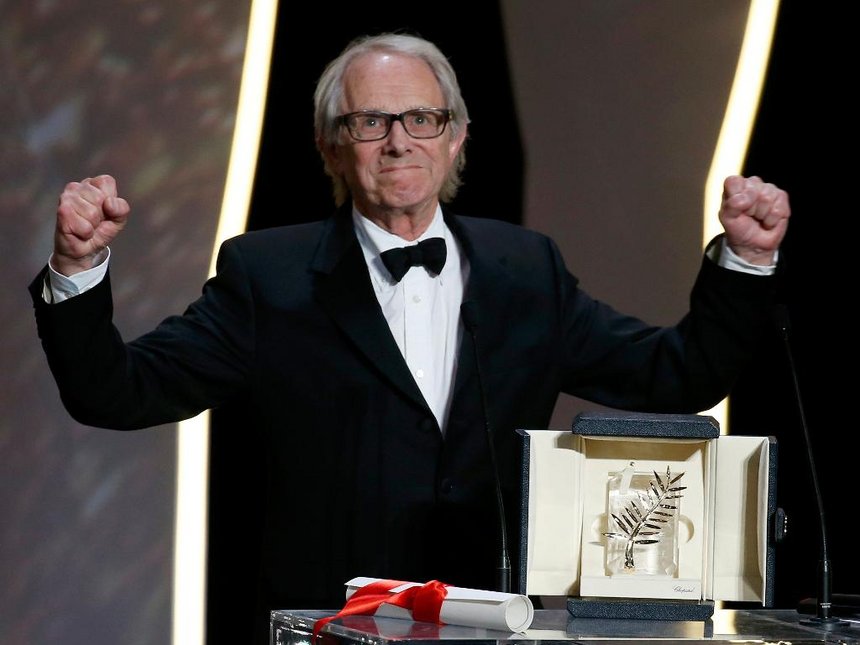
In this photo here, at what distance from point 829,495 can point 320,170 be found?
4.80 ft

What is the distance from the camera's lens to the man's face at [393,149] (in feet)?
7.82

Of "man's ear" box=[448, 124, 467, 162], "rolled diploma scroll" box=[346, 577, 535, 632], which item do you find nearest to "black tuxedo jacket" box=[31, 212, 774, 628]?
"man's ear" box=[448, 124, 467, 162]

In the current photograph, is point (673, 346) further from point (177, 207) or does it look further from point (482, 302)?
point (177, 207)

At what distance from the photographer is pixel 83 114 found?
3172 millimetres

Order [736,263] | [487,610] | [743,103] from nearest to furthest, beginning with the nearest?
1. [487,610]
2. [736,263]
3. [743,103]

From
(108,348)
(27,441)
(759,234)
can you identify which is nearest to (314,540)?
(108,348)

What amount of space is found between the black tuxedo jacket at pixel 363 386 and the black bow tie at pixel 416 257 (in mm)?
61

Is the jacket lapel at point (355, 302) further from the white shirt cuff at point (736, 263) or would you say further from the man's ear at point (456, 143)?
the white shirt cuff at point (736, 263)

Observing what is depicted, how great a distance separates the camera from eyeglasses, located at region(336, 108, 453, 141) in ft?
7.89

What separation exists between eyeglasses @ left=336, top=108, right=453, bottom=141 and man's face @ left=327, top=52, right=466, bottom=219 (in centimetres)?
1

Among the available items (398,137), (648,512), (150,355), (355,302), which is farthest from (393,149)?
(648,512)

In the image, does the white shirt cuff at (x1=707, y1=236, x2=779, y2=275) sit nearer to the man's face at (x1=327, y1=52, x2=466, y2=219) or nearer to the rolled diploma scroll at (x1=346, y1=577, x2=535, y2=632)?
the man's face at (x1=327, y1=52, x2=466, y2=219)

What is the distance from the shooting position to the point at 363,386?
226 cm

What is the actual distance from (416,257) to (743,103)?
52.9 inches
